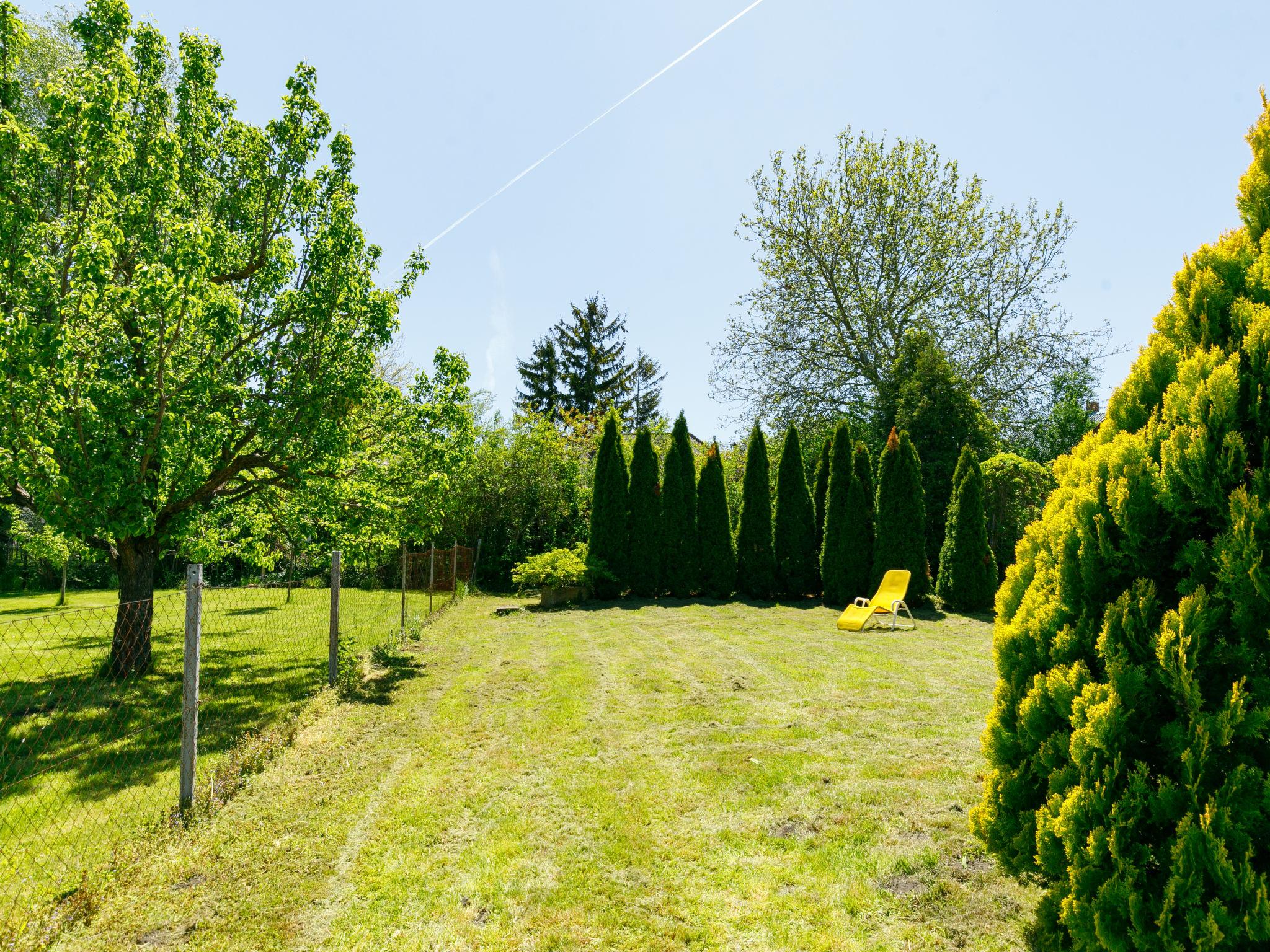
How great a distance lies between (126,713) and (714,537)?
1155 cm

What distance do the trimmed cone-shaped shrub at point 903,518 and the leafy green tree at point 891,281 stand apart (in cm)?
585

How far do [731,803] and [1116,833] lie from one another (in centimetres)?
212

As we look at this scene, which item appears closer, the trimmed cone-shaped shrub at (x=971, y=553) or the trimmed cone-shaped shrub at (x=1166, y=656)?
the trimmed cone-shaped shrub at (x=1166, y=656)

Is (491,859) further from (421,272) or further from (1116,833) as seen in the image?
(421,272)

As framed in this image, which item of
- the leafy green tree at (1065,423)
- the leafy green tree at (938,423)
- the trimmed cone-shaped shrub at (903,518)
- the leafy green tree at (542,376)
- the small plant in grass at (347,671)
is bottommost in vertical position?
the small plant in grass at (347,671)

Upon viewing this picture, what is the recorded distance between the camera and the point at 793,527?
50.0 feet

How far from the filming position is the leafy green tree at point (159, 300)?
5777 mm

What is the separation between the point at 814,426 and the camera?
20312mm

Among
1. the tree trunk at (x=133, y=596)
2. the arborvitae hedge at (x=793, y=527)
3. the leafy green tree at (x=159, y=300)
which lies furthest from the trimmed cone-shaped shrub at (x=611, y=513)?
the tree trunk at (x=133, y=596)

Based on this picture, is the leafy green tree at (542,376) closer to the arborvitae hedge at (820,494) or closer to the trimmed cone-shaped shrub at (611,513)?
the trimmed cone-shaped shrub at (611,513)

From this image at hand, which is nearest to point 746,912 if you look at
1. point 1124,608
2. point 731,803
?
point 731,803

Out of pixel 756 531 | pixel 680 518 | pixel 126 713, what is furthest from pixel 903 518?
pixel 126 713

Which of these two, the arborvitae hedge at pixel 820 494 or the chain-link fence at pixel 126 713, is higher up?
the arborvitae hedge at pixel 820 494

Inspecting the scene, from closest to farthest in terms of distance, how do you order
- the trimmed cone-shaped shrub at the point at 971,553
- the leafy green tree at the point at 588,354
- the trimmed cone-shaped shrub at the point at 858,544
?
1. the trimmed cone-shaped shrub at the point at 971,553
2. the trimmed cone-shaped shrub at the point at 858,544
3. the leafy green tree at the point at 588,354
